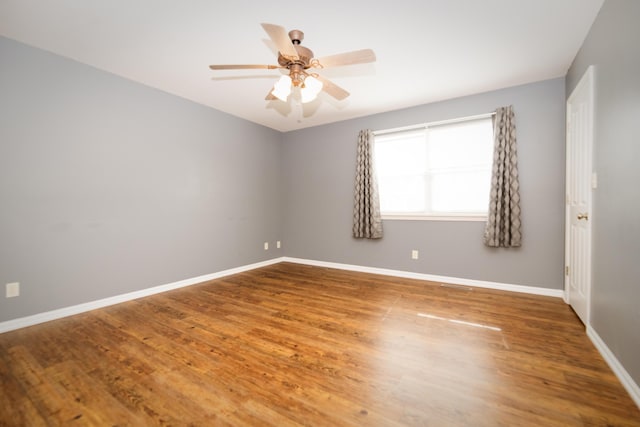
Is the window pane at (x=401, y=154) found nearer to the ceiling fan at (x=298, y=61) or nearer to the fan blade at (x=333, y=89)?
the fan blade at (x=333, y=89)

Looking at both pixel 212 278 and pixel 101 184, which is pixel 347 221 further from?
pixel 101 184

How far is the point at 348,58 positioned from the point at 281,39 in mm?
501

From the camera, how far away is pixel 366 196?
→ 415cm

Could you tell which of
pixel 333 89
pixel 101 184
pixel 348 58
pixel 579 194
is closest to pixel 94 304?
pixel 101 184

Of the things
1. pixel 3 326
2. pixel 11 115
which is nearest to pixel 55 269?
pixel 3 326

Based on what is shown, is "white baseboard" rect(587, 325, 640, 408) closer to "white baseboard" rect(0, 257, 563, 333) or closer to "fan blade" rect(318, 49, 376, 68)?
"white baseboard" rect(0, 257, 563, 333)

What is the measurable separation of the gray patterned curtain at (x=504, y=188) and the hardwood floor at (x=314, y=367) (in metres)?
0.75

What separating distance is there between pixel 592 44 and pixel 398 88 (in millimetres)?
1700

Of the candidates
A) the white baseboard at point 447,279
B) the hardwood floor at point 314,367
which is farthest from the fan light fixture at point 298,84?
the white baseboard at point 447,279

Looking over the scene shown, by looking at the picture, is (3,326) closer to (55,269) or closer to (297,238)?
(55,269)

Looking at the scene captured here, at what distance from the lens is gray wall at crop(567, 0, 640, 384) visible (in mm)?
1479

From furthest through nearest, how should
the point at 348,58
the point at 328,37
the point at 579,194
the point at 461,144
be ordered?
the point at 461,144, the point at 579,194, the point at 328,37, the point at 348,58

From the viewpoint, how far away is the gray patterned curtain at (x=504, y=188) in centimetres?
317

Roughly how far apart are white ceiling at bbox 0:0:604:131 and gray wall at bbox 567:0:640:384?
44cm
